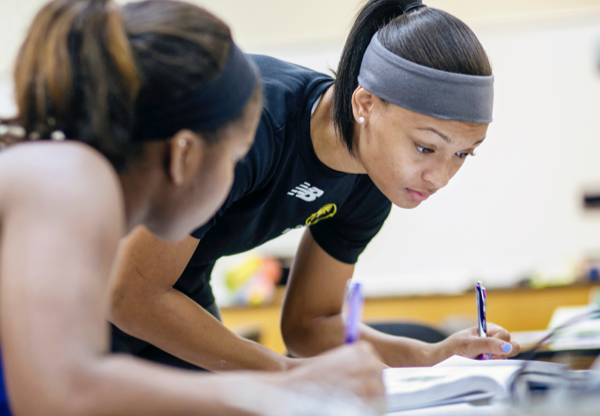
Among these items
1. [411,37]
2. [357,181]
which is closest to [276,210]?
[357,181]

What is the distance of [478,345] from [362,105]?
50 cm

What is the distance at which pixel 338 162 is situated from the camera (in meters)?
1.11

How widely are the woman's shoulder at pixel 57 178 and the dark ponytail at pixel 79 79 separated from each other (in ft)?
0.12

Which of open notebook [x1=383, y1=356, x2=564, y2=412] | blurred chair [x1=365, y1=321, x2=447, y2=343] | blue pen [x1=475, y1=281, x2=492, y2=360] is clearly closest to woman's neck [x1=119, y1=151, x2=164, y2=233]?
open notebook [x1=383, y1=356, x2=564, y2=412]

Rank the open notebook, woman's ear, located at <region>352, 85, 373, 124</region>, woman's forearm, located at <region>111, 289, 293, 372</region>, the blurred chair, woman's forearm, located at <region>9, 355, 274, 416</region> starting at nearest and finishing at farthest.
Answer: woman's forearm, located at <region>9, 355, 274, 416</region> → the open notebook → woman's forearm, located at <region>111, 289, 293, 372</region> → woman's ear, located at <region>352, 85, 373, 124</region> → the blurred chair

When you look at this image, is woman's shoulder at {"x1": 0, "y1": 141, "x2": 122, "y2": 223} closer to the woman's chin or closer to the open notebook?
the open notebook

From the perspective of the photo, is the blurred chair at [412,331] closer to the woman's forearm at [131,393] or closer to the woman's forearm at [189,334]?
the woman's forearm at [189,334]

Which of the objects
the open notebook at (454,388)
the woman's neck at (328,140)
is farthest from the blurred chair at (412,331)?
the open notebook at (454,388)

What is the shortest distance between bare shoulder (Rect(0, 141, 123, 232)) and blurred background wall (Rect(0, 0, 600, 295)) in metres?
2.59

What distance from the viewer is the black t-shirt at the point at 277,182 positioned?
1.00 m

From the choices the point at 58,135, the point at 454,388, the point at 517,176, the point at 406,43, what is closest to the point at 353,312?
the point at 454,388

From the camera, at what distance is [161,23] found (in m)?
0.64

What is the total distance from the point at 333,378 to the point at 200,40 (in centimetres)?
41

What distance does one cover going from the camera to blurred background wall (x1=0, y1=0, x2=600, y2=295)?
9.74ft
